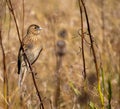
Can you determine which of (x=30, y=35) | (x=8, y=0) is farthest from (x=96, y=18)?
(x=8, y=0)

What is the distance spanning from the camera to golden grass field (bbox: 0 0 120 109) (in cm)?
446

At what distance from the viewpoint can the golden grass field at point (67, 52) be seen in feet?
14.6

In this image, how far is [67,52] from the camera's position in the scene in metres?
6.80

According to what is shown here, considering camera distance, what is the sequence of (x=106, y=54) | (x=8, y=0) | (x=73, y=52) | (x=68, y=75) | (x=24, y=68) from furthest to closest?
(x=73, y=52)
(x=106, y=54)
(x=68, y=75)
(x=24, y=68)
(x=8, y=0)

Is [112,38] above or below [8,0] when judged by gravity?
below

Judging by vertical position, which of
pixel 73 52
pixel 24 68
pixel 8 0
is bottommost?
pixel 73 52

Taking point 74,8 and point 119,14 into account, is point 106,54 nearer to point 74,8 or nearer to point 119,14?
point 119,14

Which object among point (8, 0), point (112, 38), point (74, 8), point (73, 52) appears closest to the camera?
point (8, 0)

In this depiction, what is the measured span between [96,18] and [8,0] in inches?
157

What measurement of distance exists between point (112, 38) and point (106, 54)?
510 millimetres

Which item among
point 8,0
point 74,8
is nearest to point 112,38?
point 74,8

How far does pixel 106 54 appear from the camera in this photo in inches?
231

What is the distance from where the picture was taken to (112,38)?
6320 mm

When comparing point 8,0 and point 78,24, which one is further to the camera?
point 78,24
